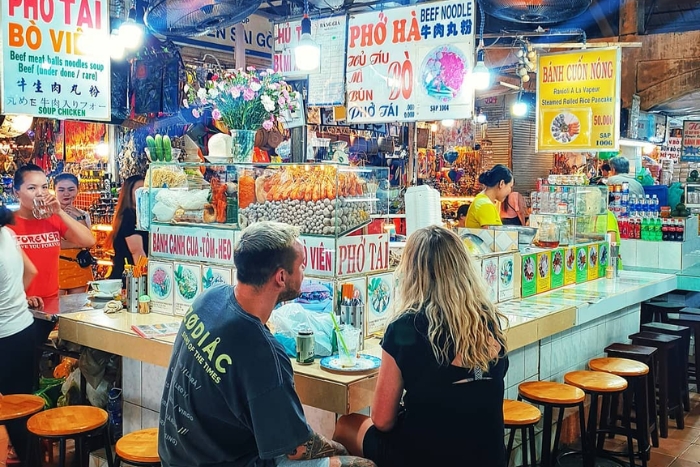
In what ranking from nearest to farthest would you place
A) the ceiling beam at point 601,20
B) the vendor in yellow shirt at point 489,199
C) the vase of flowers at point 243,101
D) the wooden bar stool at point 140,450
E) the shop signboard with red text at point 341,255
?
the wooden bar stool at point 140,450, the shop signboard with red text at point 341,255, the vase of flowers at point 243,101, the vendor in yellow shirt at point 489,199, the ceiling beam at point 601,20

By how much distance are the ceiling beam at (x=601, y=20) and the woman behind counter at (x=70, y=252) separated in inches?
323

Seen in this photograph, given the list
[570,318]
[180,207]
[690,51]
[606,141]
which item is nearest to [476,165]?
[690,51]

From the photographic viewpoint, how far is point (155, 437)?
3260 millimetres

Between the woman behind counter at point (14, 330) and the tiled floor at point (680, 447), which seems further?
the tiled floor at point (680, 447)

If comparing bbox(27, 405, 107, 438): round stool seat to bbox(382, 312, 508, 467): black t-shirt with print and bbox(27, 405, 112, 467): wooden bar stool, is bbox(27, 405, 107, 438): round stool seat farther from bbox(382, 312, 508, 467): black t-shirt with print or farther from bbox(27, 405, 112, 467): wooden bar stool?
bbox(382, 312, 508, 467): black t-shirt with print

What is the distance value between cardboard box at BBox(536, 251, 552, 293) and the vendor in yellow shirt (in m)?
0.77

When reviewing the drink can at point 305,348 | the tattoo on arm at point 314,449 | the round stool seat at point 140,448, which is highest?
the drink can at point 305,348

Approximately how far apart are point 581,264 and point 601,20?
250 inches

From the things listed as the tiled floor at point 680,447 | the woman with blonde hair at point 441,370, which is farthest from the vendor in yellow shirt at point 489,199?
the woman with blonde hair at point 441,370

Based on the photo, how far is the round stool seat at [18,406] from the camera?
365 centimetres

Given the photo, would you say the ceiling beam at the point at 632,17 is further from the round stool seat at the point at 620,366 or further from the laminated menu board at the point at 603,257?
the round stool seat at the point at 620,366

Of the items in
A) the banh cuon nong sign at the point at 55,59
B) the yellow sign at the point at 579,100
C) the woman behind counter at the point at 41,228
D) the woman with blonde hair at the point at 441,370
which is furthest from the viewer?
the yellow sign at the point at 579,100

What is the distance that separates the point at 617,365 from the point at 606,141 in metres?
4.12

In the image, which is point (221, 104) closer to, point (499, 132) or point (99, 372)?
point (99, 372)
